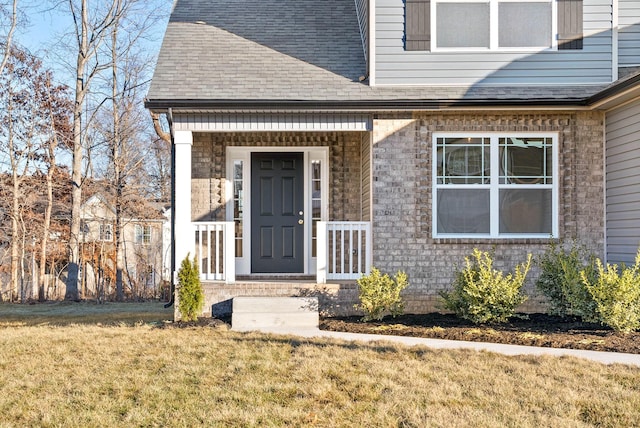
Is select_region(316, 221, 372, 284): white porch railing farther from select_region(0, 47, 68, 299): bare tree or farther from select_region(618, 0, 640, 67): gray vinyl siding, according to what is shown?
select_region(0, 47, 68, 299): bare tree

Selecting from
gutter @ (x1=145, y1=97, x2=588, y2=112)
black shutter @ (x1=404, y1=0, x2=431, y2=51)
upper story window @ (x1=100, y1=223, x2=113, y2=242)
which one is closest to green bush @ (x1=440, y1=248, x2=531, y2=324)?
gutter @ (x1=145, y1=97, x2=588, y2=112)

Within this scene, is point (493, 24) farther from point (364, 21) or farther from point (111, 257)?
point (111, 257)

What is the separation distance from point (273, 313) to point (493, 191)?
3.58 metres

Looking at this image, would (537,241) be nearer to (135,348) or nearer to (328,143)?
(328,143)

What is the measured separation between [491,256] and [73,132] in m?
11.7

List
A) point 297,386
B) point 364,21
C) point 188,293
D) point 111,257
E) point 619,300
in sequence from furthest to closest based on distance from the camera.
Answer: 1. point 111,257
2. point 364,21
3. point 188,293
4. point 619,300
5. point 297,386

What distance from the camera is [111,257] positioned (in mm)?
14461

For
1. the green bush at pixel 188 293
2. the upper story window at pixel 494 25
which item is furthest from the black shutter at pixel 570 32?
the green bush at pixel 188 293

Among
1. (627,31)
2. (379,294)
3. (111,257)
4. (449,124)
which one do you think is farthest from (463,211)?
(111,257)

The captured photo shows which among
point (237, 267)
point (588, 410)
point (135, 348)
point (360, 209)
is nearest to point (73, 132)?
point (237, 267)

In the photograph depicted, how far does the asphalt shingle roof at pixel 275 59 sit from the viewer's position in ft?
26.0

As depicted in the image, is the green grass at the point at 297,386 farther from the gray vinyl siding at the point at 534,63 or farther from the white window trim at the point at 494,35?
the white window trim at the point at 494,35

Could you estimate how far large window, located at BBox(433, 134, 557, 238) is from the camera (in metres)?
8.02

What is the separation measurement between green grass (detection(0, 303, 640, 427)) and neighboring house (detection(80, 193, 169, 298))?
25.8 ft
